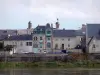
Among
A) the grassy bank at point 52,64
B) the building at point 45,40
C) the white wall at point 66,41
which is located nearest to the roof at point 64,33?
the building at point 45,40

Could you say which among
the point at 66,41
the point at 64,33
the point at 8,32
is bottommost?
the point at 66,41

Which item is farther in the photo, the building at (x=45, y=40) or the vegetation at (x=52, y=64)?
the building at (x=45, y=40)

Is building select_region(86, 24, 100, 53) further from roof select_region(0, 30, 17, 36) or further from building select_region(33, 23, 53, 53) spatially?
roof select_region(0, 30, 17, 36)

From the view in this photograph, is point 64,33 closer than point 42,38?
No

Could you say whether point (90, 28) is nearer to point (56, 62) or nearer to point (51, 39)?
point (51, 39)

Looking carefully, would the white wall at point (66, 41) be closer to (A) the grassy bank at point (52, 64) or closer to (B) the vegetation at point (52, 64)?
(B) the vegetation at point (52, 64)

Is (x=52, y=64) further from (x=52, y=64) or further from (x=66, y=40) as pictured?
(x=66, y=40)

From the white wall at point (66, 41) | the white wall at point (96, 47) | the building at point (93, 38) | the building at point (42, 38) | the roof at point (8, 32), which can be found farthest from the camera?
the roof at point (8, 32)

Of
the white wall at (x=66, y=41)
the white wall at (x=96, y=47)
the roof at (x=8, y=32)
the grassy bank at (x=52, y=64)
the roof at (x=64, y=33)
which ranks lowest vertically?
the grassy bank at (x=52, y=64)

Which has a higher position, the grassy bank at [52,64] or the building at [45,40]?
the building at [45,40]

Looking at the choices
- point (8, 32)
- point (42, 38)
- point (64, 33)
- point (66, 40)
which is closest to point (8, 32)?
point (8, 32)

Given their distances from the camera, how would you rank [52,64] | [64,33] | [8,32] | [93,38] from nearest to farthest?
Result: [52,64], [93,38], [64,33], [8,32]

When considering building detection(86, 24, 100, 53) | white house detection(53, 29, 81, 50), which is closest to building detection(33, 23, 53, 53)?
white house detection(53, 29, 81, 50)

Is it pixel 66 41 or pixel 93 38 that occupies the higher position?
pixel 93 38
